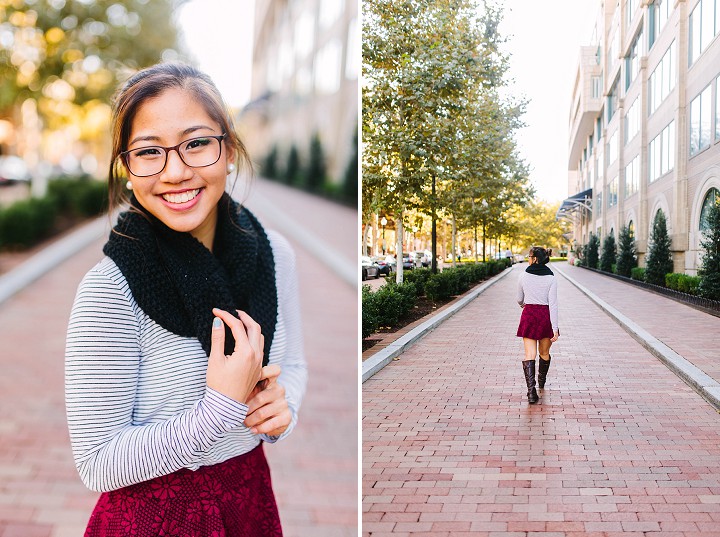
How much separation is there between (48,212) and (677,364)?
1206 centimetres

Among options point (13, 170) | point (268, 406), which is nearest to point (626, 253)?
point (268, 406)

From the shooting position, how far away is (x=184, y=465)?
4.58 ft

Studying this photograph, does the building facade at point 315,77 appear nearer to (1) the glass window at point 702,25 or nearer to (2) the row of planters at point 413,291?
(2) the row of planters at point 413,291

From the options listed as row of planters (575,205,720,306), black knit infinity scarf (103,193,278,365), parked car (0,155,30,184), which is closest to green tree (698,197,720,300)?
row of planters (575,205,720,306)

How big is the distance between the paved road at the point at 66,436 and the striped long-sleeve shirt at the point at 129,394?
1.30 meters

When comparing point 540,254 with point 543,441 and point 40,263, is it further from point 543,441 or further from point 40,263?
point 40,263

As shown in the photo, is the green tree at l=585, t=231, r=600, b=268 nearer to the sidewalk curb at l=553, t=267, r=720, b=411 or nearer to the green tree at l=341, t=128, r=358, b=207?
the sidewalk curb at l=553, t=267, r=720, b=411

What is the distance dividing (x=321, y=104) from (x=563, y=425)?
1518 cm

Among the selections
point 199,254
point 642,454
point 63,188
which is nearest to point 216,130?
point 199,254

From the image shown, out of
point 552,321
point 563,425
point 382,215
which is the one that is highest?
point 382,215

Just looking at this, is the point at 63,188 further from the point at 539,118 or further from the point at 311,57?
the point at 539,118

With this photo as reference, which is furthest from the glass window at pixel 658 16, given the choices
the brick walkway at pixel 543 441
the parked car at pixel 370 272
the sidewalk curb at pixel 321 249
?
the sidewalk curb at pixel 321 249

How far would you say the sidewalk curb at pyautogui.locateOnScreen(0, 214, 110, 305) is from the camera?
817 centimetres

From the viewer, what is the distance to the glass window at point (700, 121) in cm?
360
